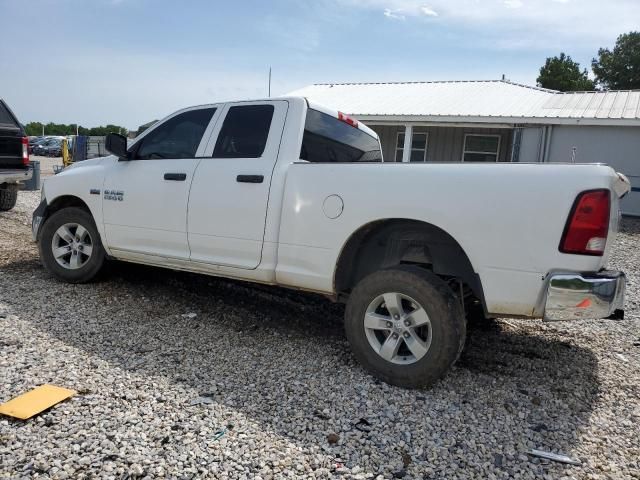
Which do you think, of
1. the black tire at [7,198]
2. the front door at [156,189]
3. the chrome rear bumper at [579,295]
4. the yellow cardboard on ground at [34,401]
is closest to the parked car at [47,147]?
the black tire at [7,198]

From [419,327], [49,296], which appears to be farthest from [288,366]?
[49,296]

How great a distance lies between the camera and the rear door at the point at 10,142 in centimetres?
887

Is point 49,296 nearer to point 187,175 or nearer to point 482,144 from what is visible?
point 187,175

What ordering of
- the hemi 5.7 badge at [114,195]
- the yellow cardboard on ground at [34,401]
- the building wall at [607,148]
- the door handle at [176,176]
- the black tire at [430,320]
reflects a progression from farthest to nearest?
1. the building wall at [607,148]
2. the hemi 5.7 badge at [114,195]
3. the door handle at [176,176]
4. the black tire at [430,320]
5. the yellow cardboard on ground at [34,401]

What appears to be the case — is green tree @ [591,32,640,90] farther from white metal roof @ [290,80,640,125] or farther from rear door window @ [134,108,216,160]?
rear door window @ [134,108,216,160]

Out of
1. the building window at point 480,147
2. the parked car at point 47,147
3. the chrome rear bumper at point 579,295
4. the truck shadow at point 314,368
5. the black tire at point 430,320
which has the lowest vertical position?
the truck shadow at point 314,368

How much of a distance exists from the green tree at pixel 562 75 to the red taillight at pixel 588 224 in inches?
1748

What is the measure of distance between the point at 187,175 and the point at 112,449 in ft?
8.06

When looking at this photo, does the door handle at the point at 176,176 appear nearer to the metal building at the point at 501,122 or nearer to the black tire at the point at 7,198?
the black tire at the point at 7,198

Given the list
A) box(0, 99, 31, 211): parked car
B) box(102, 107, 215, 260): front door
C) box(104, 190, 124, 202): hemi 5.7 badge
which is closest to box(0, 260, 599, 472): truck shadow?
box(102, 107, 215, 260): front door

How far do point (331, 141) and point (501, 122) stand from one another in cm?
1215

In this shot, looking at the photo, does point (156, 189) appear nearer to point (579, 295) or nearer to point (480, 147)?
point (579, 295)

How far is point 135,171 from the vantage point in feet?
15.6

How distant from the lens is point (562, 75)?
42.7 meters
